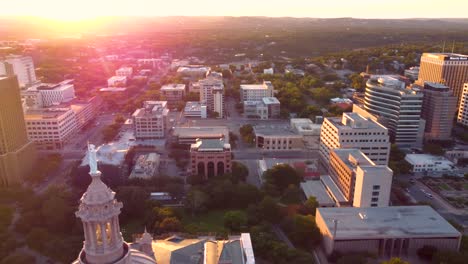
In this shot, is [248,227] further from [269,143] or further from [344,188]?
[269,143]

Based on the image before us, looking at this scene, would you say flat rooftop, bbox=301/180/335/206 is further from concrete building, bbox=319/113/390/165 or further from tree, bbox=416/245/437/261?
tree, bbox=416/245/437/261

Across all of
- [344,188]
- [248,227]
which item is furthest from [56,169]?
[344,188]

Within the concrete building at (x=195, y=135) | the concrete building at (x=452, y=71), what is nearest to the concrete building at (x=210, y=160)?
the concrete building at (x=195, y=135)

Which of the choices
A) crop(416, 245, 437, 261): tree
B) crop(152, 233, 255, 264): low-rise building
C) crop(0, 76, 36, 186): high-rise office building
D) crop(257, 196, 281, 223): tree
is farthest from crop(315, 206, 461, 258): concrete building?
crop(0, 76, 36, 186): high-rise office building

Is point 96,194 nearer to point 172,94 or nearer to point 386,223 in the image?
point 386,223

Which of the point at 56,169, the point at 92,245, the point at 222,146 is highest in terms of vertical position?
the point at 92,245

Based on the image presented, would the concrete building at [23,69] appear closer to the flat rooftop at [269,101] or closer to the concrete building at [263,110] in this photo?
the concrete building at [263,110]
